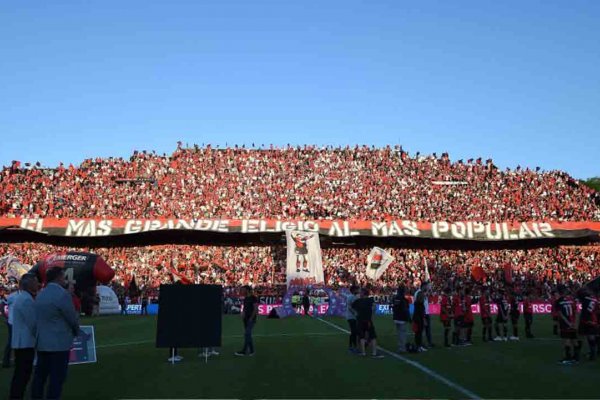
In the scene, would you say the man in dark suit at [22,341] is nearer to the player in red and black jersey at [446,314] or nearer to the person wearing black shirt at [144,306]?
the player in red and black jersey at [446,314]

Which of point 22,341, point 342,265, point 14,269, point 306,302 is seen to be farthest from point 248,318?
point 342,265

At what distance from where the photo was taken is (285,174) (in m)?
58.0

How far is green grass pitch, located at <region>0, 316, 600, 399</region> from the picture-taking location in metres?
10.8

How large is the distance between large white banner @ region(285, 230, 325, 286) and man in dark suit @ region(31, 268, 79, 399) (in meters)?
34.7

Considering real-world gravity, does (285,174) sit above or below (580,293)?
above

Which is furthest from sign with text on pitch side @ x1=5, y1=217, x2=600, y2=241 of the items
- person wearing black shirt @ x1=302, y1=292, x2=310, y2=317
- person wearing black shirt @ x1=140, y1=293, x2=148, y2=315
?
person wearing black shirt @ x1=302, y1=292, x2=310, y2=317

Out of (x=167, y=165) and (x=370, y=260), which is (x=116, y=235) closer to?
(x=167, y=165)

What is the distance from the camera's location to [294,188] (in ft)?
183

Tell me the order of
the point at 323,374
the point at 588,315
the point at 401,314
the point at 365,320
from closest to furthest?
the point at 323,374 → the point at 588,315 → the point at 365,320 → the point at 401,314

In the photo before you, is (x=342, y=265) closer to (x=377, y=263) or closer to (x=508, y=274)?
(x=377, y=263)

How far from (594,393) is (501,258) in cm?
4283

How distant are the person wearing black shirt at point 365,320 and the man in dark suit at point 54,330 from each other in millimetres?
9027

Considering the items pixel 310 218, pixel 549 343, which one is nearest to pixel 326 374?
pixel 549 343

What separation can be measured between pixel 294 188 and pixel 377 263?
44.6 ft
